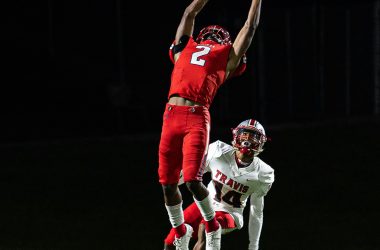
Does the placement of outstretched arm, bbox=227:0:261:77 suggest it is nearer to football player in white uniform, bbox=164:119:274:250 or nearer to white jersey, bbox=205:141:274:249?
football player in white uniform, bbox=164:119:274:250

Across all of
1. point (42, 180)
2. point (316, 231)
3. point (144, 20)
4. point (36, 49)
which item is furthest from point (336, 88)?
point (316, 231)

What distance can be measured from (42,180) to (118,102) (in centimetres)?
551

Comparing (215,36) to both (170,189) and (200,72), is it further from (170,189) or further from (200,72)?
(170,189)

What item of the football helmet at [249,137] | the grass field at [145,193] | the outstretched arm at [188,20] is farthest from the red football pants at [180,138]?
the grass field at [145,193]

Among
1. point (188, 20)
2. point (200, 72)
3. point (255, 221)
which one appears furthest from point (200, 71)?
point (255, 221)

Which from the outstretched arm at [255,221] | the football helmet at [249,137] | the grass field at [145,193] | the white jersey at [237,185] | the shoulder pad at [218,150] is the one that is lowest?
the grass field at [145,193]

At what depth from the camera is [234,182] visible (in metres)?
8.04

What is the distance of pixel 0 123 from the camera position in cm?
1975

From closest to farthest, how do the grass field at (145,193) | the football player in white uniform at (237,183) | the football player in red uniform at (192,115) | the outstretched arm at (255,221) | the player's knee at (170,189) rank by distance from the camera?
the football player in red uniform at (192,115)
the player's knee at (170,189)
the football player in white uniform at (237,183)
the outstretched arm at (255,221)
the grass field at (145,193)

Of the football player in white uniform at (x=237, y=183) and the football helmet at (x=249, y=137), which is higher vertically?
the football helmet at (x=249, y=137)

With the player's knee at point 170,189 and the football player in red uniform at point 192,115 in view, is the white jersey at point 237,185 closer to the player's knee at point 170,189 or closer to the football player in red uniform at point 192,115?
the football player in red uniform at point 192,115

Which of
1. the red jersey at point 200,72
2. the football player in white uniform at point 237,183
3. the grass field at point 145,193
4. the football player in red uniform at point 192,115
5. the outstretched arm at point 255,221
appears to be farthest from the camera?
the grass field at point 145,193

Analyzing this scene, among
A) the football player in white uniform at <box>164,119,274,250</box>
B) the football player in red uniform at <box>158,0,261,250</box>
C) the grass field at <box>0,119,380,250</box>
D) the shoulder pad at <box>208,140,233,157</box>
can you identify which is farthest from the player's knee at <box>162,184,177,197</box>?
the grass field at <box>0,119,380,250</box>

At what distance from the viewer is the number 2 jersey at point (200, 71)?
7.80 meters
